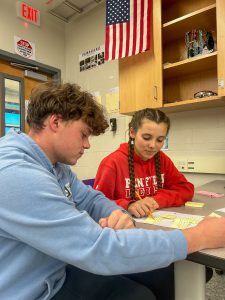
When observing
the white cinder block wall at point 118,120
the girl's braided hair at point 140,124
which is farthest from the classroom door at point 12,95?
the girl's braided hair at point 140,124

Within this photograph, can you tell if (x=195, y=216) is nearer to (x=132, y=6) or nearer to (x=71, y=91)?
(x=71, y=91)

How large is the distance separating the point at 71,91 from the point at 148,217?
0.57 m

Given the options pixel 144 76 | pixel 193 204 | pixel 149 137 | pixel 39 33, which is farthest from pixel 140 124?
pixel 39 33

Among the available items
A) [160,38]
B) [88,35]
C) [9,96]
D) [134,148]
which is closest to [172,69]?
[160,38]

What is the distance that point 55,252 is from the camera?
561 mm

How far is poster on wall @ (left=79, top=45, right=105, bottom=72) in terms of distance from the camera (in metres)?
3.03

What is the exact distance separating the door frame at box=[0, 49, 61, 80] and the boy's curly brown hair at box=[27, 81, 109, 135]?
7.33 ft

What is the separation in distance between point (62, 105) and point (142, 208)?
545 millimetres

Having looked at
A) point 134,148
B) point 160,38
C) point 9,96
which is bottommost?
point 134,148

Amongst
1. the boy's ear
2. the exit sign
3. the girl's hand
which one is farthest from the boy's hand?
the exit sign

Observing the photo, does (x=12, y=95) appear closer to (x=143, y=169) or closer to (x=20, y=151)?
(x=143, y=169)

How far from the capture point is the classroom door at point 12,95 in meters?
2.76

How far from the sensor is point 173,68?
7.14 ft

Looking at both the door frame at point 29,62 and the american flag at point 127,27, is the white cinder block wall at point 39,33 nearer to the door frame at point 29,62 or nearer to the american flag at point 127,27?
the door frame at point 29,62
